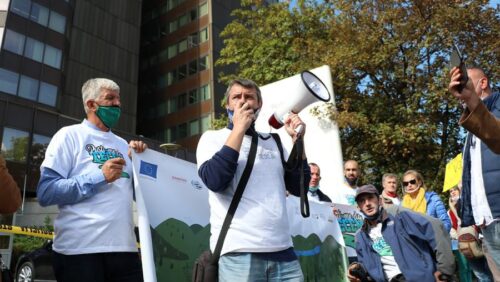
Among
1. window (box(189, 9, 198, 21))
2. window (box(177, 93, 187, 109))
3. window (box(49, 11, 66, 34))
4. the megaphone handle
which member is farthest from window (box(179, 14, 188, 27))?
the megaphone handle

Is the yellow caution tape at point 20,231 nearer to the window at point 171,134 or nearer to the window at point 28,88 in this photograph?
the window at point 28,88

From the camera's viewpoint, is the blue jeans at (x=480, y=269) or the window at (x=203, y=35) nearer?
the blue jeans at (x=480, y=269)

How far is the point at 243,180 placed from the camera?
242 centimetres

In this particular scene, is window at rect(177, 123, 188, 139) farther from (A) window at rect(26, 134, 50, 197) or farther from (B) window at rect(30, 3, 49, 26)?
(A) window at rect(26, 134, 50, 197)

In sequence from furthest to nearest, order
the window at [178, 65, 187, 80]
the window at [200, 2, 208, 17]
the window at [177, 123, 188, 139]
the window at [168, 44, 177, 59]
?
the window at [168, 44, 177, 59], the window at [178, 65, 187, 80], the window at [200, 2, 208, 17], the window at [177, 123, 188, 139]

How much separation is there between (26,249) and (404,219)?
8992 millimetres

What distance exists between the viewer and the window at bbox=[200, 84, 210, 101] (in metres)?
35.5

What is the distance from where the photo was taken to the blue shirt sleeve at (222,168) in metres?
2.31

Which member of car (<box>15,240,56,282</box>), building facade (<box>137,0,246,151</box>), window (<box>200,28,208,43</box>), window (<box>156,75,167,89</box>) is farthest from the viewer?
window (<box>156,75,167,89</box>)

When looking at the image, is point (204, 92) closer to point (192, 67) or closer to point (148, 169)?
point (192, 67)

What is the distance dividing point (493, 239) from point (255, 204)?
1.38 metres

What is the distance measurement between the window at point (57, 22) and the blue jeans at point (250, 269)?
3277 cm

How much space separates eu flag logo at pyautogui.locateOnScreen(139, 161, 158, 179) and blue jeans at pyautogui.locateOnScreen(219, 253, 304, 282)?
3.47 feet

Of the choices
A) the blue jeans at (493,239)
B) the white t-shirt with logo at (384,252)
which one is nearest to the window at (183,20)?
the white t-shirt with logo at (384,252)
